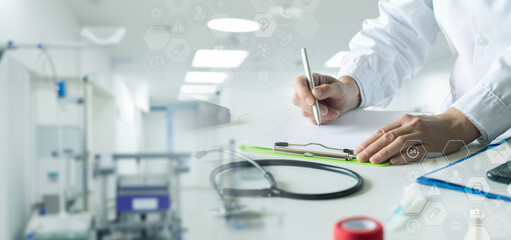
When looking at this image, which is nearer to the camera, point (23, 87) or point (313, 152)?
point (313, 152)

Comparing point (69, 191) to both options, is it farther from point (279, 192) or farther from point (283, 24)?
point (279, 192)

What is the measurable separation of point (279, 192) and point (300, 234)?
91mm

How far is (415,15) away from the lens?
2.83 feet

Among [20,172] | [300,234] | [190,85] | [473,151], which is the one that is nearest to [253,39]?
[190,85]

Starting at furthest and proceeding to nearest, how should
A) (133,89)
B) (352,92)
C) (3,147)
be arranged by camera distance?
1. (3,147)
2. (133,89)
3. (352,92)

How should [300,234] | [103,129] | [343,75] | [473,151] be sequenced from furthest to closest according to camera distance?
[103,129] < [343,75] < [473,151] < [300,234]

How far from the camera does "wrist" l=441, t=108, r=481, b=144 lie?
21.3 inches
